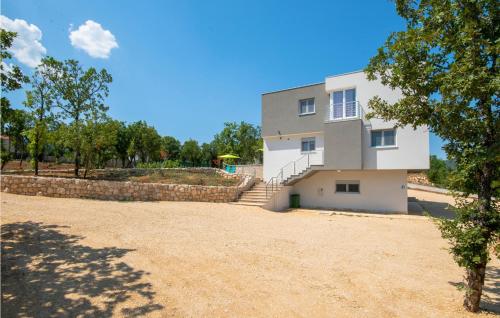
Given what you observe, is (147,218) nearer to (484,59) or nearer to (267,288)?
(267,288)

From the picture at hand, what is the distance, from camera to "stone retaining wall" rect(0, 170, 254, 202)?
13.0 m

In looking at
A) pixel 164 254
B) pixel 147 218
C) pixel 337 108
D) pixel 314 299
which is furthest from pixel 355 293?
pixel 337 108

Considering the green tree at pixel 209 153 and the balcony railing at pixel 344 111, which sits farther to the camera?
the green tree at pixel 209 153

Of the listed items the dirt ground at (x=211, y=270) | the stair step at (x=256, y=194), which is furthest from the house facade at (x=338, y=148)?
the dirt ground at (x=211, y=270)

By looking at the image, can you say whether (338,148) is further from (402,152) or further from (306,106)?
(306,106)

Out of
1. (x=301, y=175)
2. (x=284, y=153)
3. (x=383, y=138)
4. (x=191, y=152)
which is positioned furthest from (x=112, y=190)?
(x=191, y=152)

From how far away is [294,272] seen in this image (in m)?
5.91

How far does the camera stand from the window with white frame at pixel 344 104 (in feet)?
54.9

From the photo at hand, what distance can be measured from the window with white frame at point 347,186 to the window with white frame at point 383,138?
3072 millimetres

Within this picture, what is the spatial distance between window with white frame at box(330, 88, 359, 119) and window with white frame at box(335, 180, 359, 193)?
4535mm

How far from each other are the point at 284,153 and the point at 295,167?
155cm

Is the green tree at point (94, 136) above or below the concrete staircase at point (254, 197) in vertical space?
above

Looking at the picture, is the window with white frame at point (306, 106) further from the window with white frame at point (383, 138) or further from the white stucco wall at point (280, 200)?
the white stucco wall at point (280, 200)

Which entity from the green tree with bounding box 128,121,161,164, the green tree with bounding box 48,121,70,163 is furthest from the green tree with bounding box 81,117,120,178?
the green tree with bounding box 128,121,161,164
